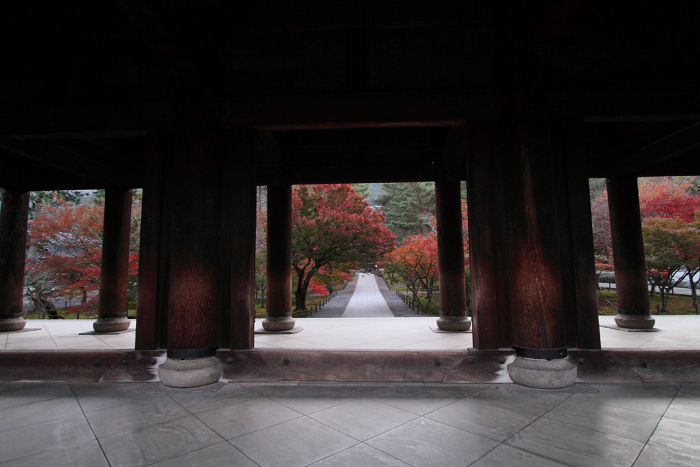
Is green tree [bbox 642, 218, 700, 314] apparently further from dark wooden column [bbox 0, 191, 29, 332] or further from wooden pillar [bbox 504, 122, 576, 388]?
dark wooden column [bbox 0, 191, 29, 332]

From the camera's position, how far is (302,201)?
18281mm

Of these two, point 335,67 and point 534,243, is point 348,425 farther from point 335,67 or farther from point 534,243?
point 335,67

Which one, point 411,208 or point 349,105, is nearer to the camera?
point 349,105

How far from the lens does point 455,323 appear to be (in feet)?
30.3

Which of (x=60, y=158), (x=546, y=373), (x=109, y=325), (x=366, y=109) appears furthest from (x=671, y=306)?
(x=60, y=158)

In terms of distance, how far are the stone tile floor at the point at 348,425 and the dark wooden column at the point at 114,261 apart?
535 cm

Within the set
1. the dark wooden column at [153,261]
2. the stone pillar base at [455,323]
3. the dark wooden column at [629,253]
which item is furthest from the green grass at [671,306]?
the dark wooden column at [153,261]

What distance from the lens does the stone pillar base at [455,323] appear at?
30.1 ft

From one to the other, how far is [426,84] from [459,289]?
585 cm

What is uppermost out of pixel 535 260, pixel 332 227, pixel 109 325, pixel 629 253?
pixel 332 227

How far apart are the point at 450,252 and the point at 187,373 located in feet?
23.3

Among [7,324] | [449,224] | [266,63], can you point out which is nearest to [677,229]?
[449,224]

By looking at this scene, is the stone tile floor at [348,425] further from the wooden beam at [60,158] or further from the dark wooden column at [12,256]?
the dark wooden column at [12,256]

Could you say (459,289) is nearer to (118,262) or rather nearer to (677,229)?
(118,262)
